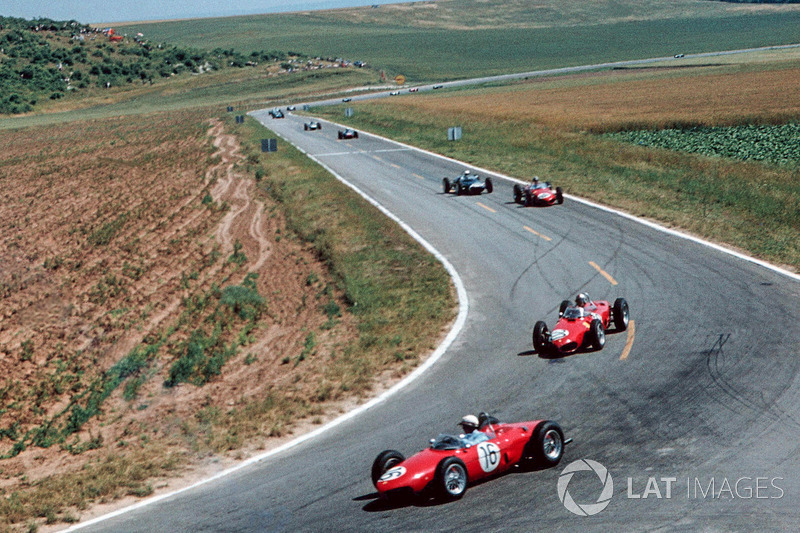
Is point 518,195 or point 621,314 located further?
point 518,195

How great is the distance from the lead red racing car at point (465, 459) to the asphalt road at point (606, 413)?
21 cm

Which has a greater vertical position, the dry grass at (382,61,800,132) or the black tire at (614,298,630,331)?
the dry grass at (382,61,800,132)

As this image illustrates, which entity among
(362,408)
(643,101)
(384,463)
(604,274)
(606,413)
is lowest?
(362,408)

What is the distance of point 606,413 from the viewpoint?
13672 millimetres

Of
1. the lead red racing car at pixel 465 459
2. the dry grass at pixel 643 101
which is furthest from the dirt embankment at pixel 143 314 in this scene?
the dry grass at pixel 643 101

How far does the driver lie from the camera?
11.5 m

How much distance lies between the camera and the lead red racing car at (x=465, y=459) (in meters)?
10.9

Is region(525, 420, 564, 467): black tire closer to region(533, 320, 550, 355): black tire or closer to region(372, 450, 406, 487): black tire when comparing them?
region(372, 450, 406, 487): black tire

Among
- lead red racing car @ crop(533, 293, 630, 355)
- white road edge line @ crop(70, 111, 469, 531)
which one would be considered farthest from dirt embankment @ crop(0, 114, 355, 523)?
lead red racing car @ crop(533, 293, 630, 355)

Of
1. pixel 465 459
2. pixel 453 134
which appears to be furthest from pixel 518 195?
pixel 465 459

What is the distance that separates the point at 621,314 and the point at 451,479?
8.09m

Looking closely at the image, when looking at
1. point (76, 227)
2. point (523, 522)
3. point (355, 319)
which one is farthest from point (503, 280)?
point (76, 227)

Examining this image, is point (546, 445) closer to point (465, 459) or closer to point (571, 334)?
point (465, 459)

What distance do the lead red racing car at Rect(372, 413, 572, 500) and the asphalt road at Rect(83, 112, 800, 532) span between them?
210mm
